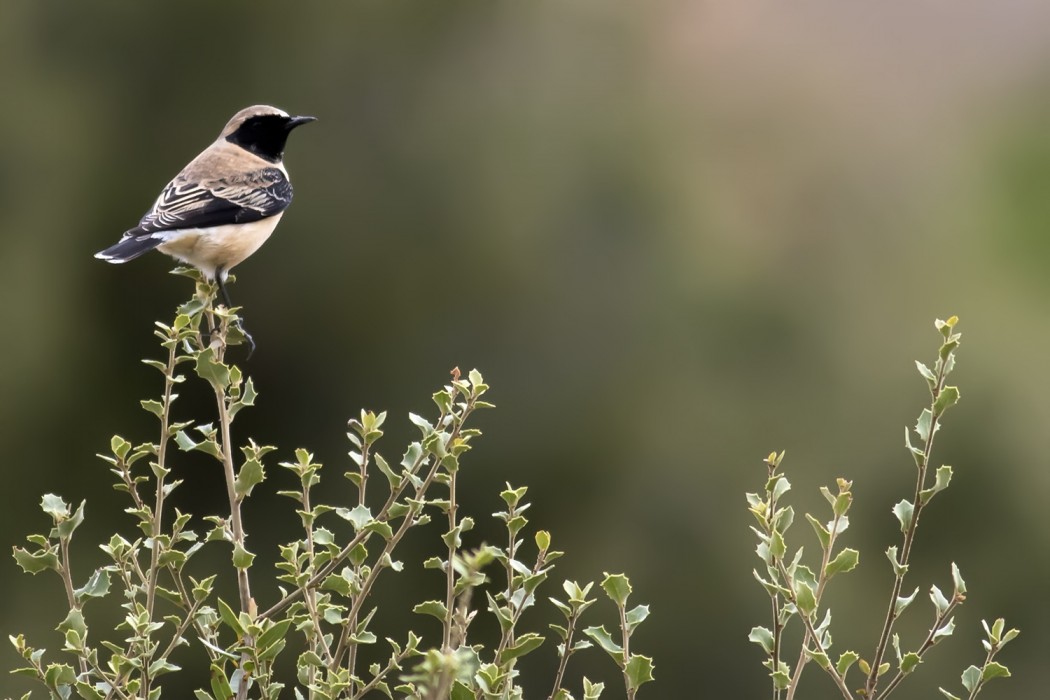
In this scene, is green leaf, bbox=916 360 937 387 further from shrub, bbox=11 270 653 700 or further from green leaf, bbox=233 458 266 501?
green leaf, bbox=233 458 266 501

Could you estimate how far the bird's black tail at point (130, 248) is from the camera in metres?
→ 4.44

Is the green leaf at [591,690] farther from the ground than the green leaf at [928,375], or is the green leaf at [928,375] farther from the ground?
the green leaf at [928,375]

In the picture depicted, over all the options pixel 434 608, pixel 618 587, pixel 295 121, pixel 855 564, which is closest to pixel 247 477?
pixel 434 608

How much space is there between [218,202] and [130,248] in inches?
26.0

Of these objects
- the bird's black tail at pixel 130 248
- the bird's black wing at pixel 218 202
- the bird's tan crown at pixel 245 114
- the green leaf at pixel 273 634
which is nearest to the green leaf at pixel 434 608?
the green leaf at pixel 273 634

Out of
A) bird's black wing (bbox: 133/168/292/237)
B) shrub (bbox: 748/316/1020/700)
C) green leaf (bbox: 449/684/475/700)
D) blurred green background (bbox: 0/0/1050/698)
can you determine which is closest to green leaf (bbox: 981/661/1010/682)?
shrub (bbox: 748/316/1020/700)

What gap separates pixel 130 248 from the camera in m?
4.57

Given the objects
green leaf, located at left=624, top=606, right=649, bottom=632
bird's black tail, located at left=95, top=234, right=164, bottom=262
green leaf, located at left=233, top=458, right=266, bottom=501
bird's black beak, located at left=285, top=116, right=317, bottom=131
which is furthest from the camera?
bird's black beak, located at left=285, top=116, right=317, bottom=131

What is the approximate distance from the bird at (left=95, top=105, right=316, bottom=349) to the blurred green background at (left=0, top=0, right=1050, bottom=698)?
5.88 m

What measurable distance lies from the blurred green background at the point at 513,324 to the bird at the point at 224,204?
19.3 ft

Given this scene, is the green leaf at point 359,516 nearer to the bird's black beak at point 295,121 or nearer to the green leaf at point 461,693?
the green leaf at point 461,693

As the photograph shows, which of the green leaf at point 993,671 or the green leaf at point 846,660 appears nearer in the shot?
the green leaf at point 993,671

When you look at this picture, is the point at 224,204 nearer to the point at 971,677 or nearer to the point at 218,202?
the point at 218,202

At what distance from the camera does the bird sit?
15.6ft
